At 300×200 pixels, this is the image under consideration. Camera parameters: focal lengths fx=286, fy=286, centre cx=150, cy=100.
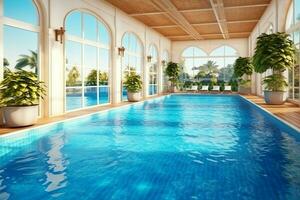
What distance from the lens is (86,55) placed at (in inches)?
408

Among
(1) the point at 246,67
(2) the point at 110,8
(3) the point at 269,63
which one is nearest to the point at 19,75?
(2) the point at 110,8

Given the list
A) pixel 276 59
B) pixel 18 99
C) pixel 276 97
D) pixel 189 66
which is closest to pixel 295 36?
pixel 276 59

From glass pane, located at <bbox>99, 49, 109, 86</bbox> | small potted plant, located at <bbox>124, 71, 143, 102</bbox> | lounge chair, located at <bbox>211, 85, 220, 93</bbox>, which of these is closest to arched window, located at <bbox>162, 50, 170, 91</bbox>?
lounge chair, located at <bbox>211, 85, 220, 93</bbox>

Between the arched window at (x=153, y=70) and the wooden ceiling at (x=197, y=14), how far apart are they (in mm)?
1322

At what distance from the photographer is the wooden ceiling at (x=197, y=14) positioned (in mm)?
11414

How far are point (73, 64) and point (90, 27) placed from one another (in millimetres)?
1910

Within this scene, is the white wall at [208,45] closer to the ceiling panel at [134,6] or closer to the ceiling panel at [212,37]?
the ceiling panel at [212,37]

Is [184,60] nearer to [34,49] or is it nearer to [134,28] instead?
[134,28]

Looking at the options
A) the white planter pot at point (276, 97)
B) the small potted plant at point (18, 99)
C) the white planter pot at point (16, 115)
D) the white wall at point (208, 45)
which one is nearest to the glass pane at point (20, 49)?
the small potted plant at point (18, 99)

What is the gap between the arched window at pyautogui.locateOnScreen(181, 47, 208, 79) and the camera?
74.2 feet

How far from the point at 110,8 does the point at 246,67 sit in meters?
11.0

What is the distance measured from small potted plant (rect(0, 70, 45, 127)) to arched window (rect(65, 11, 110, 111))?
274 centimetres

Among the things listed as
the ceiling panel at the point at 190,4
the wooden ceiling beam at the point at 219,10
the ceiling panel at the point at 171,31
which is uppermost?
the ceiling panel at the point at 171,31

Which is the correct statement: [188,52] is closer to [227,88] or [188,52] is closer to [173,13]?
[227,88]
